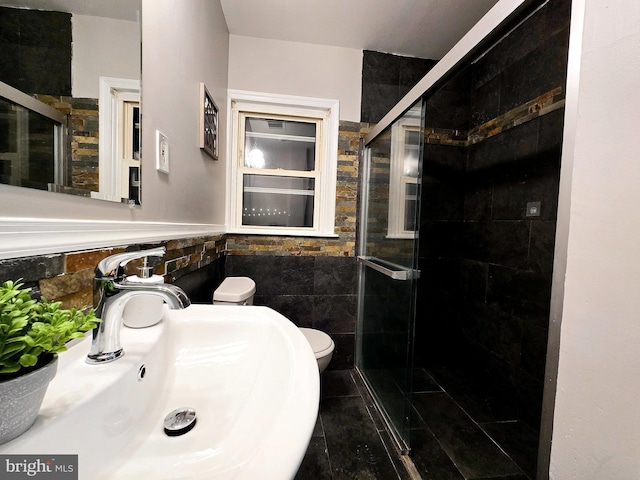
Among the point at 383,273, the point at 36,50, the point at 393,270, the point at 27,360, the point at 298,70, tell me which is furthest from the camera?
the point at 298,70

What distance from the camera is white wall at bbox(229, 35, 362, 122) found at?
6.16ft

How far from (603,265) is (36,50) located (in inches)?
43.3

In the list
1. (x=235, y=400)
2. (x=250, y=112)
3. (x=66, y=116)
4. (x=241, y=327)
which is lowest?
(x=235, y=400)

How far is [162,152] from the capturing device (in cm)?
92

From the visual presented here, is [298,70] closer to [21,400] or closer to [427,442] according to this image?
[21,400]

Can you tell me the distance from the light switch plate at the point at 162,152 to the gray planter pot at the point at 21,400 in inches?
29.5

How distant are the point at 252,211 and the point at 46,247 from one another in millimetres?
1624

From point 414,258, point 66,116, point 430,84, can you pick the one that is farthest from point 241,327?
point 430,84

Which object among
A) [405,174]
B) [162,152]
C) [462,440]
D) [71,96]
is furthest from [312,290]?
[71,96]

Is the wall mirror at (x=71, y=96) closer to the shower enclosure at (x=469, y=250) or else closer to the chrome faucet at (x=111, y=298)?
the chrome faucet at (x=111, y=298)

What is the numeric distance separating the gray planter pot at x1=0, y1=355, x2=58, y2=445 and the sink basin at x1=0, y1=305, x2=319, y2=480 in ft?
0.05

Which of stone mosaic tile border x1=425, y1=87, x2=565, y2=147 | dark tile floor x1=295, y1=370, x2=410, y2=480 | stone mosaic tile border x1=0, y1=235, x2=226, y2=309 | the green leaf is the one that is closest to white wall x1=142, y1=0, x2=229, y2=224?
stone mosaic tile border x1=0, y1=235, x2=226, y2=309

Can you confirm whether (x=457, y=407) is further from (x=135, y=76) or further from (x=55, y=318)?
(x=135, y=76)

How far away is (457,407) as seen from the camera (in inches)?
65.6
